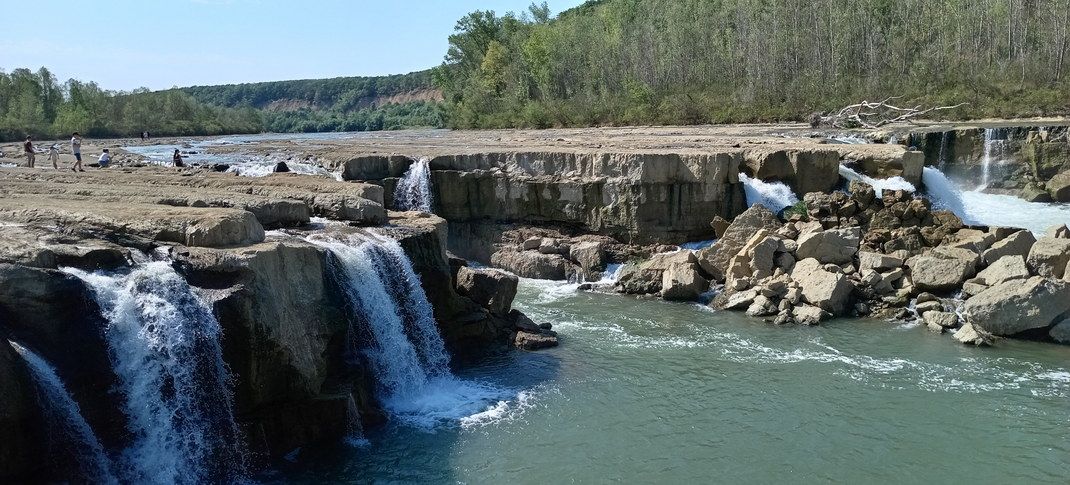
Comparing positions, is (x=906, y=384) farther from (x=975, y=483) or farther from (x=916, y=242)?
(x=916, y=242)

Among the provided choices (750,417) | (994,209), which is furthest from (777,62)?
(750,417)

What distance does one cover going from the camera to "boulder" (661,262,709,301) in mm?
20922

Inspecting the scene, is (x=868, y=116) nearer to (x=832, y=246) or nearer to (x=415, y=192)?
(x=832, y=246)

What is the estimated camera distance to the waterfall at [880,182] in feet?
79.9

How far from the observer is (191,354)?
11.4 metres

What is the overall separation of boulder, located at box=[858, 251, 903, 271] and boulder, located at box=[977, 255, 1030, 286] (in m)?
1.87

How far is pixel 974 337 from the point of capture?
16734mm

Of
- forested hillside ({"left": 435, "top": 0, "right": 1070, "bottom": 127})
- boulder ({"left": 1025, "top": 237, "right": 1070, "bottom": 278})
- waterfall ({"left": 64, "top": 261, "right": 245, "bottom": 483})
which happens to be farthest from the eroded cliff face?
forested hillside ({"left": 435, "top": 0, "right": 1070, "bottom": 127})

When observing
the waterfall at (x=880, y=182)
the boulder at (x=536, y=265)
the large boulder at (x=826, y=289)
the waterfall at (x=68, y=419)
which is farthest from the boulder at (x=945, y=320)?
the waterfall at (x=68, y=419)

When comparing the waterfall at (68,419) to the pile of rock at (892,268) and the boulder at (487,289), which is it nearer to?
the boulder at (487,289)

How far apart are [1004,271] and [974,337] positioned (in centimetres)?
256

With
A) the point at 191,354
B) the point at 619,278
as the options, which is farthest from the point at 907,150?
the point at 191,354

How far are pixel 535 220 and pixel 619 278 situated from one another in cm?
473

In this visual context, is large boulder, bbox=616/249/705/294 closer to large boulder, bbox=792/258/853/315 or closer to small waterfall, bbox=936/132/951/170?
large boulder, bbox=792/258/853/315
